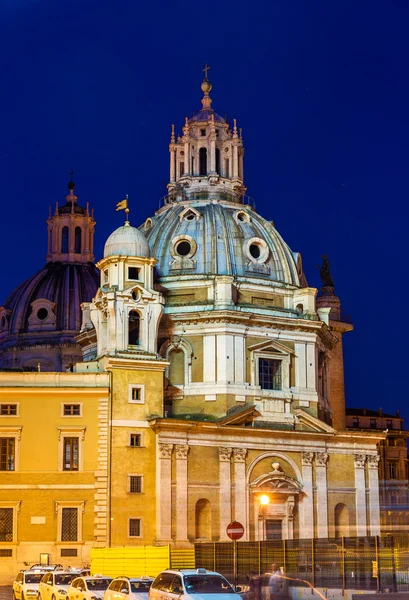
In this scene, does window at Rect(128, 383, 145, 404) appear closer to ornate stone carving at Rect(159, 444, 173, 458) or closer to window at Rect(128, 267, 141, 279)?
ornate stone carving at Rect(159, 444, 173, 458)

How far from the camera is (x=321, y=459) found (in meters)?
77.3

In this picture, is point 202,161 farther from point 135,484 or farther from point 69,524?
point 69,524

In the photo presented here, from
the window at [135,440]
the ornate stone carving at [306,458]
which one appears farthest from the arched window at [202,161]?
the window at [135,440]

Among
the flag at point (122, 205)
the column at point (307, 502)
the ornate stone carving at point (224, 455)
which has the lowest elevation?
the column at point (307, 502)

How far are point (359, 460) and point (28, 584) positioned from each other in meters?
36.0

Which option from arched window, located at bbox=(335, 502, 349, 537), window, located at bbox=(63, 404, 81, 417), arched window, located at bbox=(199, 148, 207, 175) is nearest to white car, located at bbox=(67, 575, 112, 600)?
window, located at bbox=(63, 404, 81, 417)

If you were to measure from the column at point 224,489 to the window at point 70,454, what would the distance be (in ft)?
32.5

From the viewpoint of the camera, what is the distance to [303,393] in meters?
79.7

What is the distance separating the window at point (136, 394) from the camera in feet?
233

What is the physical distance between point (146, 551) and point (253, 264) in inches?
1351

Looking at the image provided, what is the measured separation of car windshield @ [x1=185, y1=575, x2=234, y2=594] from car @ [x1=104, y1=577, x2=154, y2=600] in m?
2.58

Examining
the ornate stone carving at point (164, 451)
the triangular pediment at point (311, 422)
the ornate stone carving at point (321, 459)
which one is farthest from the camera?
the triangular pediment at point (311, 422)

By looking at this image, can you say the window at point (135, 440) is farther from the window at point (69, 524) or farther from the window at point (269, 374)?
the window at point (269, 374)

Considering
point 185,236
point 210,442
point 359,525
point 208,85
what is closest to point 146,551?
point 210,442
